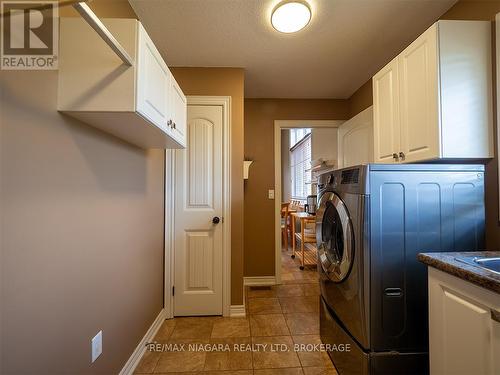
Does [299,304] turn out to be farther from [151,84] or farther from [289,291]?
[151,84]

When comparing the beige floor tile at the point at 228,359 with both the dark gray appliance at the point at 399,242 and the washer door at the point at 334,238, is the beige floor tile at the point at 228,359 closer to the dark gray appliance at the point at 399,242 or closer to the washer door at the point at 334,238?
the dark gray appliance at the point at 399,242

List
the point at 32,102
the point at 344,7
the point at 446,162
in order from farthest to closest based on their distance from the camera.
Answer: the point at 344,7 < the point at 446,162 < the point at 32,102

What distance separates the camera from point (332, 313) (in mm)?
1531

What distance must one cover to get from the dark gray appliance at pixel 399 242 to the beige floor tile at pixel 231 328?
0.92 meters

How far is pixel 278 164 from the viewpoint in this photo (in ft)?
9.54

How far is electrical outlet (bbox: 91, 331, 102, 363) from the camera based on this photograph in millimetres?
1104

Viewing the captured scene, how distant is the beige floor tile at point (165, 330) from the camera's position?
1788 millimetres

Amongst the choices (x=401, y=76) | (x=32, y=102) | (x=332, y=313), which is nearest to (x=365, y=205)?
(x=332, y=313)

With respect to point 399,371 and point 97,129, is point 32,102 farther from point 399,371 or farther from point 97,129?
point 399,371

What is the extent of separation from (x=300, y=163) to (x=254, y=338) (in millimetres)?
4560

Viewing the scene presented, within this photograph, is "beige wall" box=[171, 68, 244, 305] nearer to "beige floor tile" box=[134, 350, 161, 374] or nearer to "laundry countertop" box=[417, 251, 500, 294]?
"beige floor tile" box=[134, 350, 161, 374]

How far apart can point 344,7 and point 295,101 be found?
149 cm

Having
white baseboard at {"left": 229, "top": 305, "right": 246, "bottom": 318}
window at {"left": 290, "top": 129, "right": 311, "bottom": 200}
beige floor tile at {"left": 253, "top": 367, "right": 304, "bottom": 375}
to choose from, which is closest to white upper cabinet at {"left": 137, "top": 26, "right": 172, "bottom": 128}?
beige floor tile at {"left": 253, "top": 367, "right": 304, "bottom": 375}

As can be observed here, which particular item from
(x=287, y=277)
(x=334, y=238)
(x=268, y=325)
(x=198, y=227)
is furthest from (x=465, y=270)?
(x=287, y=277)
